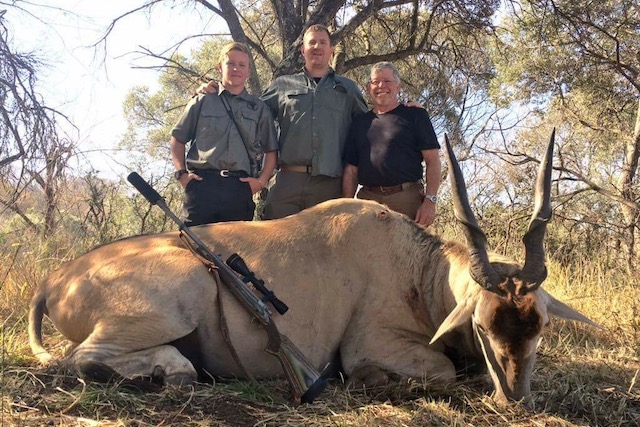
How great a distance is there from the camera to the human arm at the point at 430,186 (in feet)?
15.9

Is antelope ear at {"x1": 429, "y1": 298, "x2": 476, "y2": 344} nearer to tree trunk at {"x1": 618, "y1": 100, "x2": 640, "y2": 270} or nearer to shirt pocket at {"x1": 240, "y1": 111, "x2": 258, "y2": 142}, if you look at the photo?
shirt pocket at {"x1": 240, "y1": 111, "x2": 258, "y2": 142}

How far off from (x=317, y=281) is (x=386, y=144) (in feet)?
5.29

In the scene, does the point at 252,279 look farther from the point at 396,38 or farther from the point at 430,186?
the point at 396,38

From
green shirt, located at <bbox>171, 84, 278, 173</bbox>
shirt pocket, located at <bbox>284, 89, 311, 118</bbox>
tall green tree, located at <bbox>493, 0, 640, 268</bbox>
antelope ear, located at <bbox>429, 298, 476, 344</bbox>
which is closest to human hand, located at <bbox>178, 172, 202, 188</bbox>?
green shirt, located at <bbox>171, 84, 278, 173</bbox>

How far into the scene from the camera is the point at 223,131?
5105mm

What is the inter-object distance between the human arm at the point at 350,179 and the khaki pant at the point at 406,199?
0.93 feet

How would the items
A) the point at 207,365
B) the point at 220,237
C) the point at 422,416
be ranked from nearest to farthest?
the point at 422,416 < the point at 207,365 < the point at 220,237

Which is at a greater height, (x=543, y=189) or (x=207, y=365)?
(x=543, y=189)

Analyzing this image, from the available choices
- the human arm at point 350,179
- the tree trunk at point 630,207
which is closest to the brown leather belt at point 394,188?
the human arm at point 350,179

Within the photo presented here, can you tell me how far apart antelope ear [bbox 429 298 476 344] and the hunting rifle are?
0.72 metres

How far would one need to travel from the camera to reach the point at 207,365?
3646 millimetres

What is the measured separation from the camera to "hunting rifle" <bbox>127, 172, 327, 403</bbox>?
3133mm

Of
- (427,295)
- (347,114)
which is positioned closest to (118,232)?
(347,114)

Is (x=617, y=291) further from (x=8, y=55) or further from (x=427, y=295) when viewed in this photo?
(x=8, y=55)
